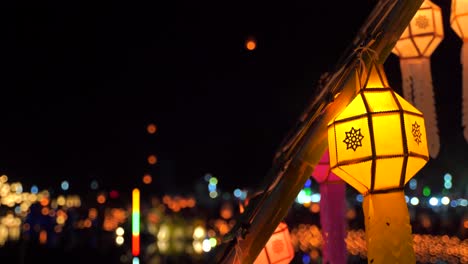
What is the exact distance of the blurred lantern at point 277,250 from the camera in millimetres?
6207

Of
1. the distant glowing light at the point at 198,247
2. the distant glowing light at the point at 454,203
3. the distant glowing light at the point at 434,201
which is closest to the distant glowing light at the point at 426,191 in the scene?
the distant glowing light at the point at 434,201

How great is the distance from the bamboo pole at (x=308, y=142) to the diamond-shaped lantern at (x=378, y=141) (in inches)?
12.7

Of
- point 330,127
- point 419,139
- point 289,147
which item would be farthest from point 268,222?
point 419,139

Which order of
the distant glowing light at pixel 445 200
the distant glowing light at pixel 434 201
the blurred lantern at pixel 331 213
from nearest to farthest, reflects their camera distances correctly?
the blurred lantern at pixel 331 213 → the distant glowing light at pixel 445 200 → the distant glowing light at pixel 434 201

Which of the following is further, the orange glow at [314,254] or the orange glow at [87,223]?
the orange glow at [87,223]

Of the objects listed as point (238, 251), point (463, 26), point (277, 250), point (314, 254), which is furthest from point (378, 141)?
point (314, 254)

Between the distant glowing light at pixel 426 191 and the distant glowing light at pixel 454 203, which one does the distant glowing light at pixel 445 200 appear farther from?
the distant glowing light at pixel 454 203

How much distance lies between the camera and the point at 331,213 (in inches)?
241

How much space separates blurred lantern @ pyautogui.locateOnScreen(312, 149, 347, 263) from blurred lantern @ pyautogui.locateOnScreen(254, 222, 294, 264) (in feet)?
1.28

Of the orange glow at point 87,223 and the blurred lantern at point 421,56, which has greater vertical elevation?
the orange glow at point 87,223

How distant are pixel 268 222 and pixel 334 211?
70.7 inches

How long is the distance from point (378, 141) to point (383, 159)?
0.10 m

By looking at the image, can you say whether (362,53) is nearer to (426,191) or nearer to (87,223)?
(87,223)

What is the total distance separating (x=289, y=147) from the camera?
14.8 ft
